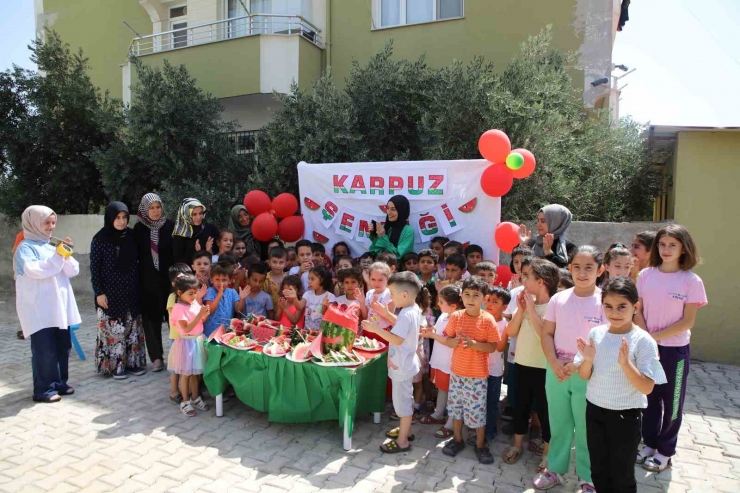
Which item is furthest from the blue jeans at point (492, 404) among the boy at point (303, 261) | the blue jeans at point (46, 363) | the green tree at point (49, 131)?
the green tree at point (49, 131)

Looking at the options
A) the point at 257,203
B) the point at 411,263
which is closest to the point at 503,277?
the point at 411,263

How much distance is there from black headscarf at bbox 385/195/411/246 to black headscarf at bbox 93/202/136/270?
111 inches

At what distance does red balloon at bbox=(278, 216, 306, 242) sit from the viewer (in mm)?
6535

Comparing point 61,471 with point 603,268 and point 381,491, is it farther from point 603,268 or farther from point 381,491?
point 603,268

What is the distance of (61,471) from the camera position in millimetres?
3441

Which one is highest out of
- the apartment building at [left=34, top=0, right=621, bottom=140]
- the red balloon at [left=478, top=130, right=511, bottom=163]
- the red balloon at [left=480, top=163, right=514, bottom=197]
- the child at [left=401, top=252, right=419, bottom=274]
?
the apartment building at [left=34, top=0, right=621, bottom=140]

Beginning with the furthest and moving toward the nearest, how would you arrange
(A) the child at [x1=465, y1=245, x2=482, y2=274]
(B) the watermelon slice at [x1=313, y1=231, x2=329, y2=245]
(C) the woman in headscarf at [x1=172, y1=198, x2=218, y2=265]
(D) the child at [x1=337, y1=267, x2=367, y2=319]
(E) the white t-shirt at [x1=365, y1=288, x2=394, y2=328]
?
(B) the watermelon slice at [x1=313, y1=231, x2=329, y2=245]
(C) the woman in headscarf at [x1=172, y1=198, x2=218, y2=265]
(A) the child at [x1=465, y1=245, x2=482, y2=274]
(D) the child at [x1=337, y1=267, x2=367, y2=319]
(E) the white t-shirt at [x1=365, y1=288, x2=394, y2=328]

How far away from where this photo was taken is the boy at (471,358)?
3.49 metres

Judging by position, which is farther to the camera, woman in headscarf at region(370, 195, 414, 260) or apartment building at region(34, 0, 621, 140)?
apartment building at region(34, 0, 621, 140)

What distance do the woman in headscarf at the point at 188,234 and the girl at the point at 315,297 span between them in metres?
1.51

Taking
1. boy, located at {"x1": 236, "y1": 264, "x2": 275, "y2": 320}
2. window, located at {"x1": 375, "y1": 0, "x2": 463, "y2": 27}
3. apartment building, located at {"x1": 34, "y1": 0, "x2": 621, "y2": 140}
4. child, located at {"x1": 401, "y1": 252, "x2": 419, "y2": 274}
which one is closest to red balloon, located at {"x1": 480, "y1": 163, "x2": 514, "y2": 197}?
child, located at {"x1": 401, "y1": 252, "x2": 419, "y2": 274}

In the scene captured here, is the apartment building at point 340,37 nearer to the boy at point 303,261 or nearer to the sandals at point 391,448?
the boy at point 303,261

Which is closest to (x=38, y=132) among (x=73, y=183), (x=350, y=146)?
(x=73, y=183)

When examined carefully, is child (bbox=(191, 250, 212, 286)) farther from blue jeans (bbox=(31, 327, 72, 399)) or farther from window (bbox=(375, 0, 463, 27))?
window (bbox=(375, 0, 463, 27))
